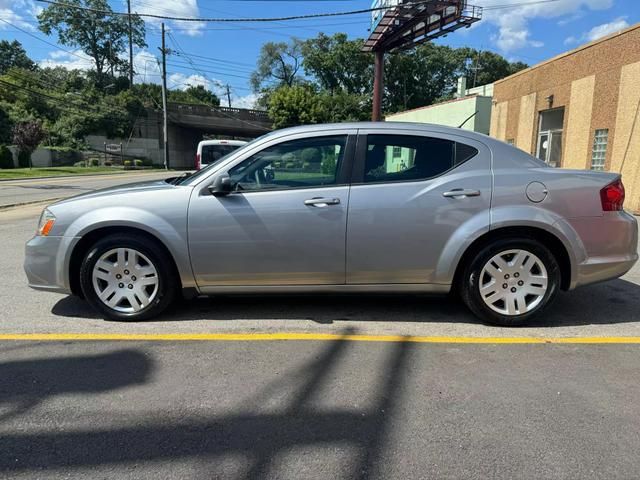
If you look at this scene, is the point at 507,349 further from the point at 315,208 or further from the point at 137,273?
the point at 137,273

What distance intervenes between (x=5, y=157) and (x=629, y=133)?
42770mm

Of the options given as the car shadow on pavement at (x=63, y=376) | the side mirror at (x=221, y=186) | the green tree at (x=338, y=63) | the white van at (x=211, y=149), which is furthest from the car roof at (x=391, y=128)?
the green tree at (x=338, y=63)

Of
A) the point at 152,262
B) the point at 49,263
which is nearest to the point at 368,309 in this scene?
the point at 152,262

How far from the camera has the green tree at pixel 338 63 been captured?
73750 millimetres

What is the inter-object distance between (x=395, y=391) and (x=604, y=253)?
2.42m

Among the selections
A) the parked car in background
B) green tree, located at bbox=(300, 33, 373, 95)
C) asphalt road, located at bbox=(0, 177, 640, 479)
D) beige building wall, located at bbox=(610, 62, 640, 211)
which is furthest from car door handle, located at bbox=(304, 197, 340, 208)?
green tree, located at bbox=(300, 33, 373, 95)

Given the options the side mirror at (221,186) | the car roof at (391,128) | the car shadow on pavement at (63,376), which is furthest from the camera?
the car roof at (391,128)

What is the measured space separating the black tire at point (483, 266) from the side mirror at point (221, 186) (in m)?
2.15

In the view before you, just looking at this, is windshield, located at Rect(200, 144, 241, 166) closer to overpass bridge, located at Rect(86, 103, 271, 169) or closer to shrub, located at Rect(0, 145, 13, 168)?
shrub, located at Rect(0, 145, 13, 168)

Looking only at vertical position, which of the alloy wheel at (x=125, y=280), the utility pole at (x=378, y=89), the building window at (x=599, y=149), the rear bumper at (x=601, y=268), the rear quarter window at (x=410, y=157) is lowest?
the alloy wheel at (x=125, y=280)

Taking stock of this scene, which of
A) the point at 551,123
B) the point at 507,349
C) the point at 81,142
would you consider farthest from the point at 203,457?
the point at 81,142

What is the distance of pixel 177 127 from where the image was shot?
202 ft

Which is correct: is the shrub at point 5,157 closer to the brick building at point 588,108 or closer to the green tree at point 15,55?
the brick building at point 588,108

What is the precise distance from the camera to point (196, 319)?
4.46 meters
